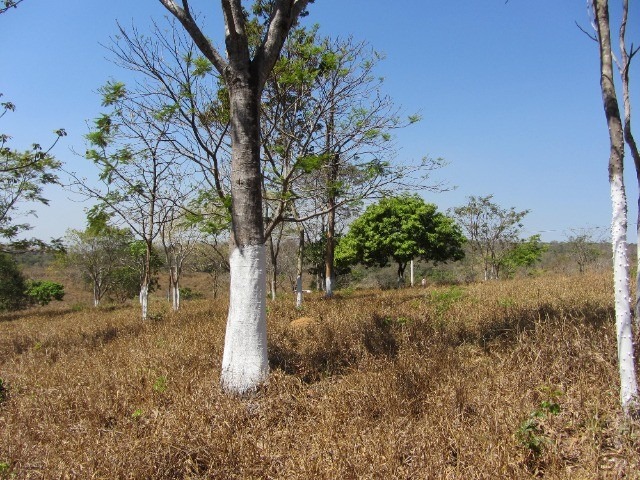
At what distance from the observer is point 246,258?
395 centimetres

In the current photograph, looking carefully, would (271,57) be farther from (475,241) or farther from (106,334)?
(475,241)

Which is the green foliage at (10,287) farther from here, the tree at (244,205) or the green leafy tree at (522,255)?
the green leafy tree at (522,255)

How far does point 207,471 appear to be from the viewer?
2.60 m

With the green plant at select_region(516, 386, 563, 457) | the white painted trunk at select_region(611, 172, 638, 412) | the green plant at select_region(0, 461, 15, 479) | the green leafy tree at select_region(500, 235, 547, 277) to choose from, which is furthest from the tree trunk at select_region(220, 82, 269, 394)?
the green leafy tree at select_region(500, 235, 547, 277)

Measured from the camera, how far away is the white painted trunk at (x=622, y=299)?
9.01ft

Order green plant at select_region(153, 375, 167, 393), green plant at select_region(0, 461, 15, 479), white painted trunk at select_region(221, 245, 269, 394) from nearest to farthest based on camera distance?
green plant at select_region(0, 461, 15, 479), white painted trunk at select_region(221, 245, 269, 394), green plant at select_region(153, 375, 167, 393)

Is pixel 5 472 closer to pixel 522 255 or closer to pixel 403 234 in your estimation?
pixel 403 234

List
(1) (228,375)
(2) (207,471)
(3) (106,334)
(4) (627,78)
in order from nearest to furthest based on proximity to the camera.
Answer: (2) (207,471) → (1) (228,375) → (4) (627,78) → (3) (106,334)

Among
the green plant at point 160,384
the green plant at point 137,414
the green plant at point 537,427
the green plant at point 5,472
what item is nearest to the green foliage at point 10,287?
the green plant at point 160,384

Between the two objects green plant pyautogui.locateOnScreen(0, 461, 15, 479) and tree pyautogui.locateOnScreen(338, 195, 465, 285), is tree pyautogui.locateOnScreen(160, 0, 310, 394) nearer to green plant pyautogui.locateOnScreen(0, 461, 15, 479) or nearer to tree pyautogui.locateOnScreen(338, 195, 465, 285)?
green plant pyautogui.locateOnScreen(0, 461, 15, 479)

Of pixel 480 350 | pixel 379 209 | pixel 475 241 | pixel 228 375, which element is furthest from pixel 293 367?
pixel 475 241

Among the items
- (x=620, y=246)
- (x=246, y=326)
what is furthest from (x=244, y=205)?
(x=620, y=246)

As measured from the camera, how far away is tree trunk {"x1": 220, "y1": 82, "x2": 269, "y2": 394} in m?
3.83

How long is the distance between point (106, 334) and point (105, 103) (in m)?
4.89
